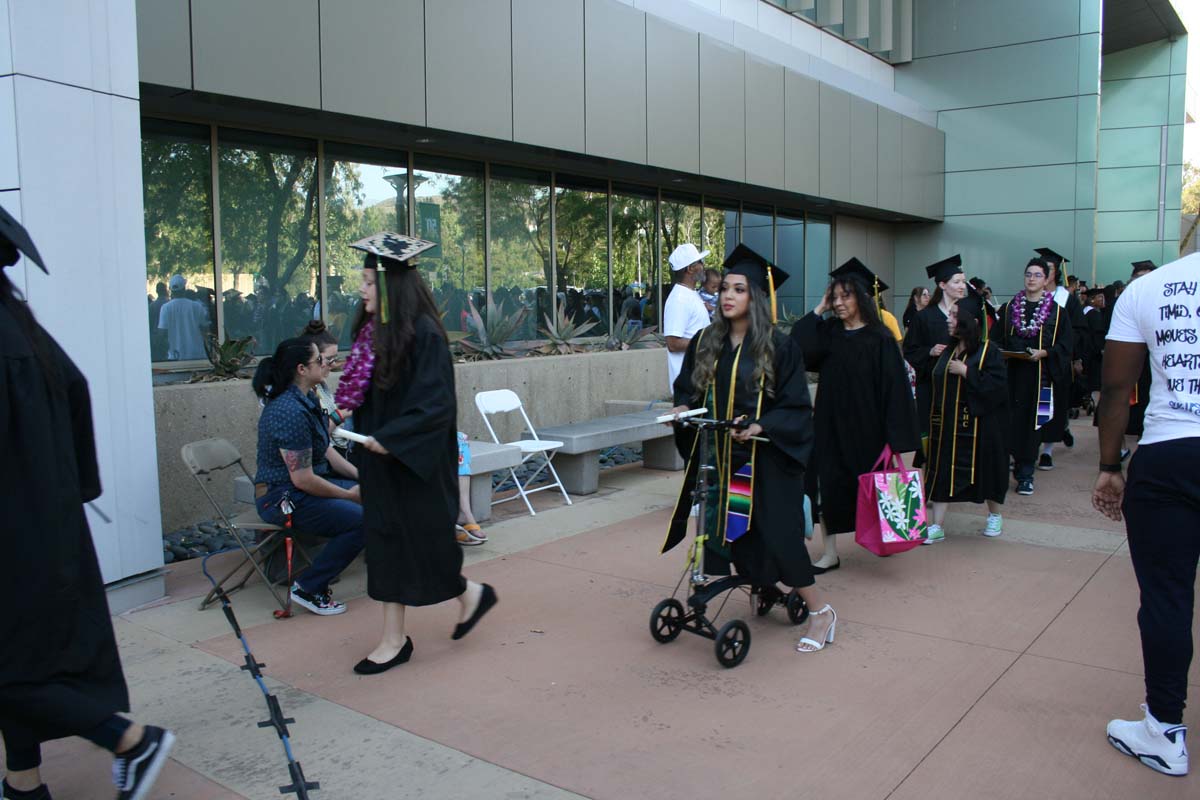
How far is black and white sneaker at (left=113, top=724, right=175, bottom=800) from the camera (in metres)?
3.01

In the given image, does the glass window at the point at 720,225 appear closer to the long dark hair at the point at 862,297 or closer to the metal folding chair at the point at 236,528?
→ the long dark hair at the point at 862,297

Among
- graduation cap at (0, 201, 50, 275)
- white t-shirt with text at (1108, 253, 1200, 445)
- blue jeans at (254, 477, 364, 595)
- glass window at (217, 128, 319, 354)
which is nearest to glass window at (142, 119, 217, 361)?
glass window at (217, 128, 319, 354)

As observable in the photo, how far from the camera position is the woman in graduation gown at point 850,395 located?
18.1 feet

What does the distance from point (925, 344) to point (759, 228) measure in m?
9.98

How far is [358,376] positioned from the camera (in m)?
4.28

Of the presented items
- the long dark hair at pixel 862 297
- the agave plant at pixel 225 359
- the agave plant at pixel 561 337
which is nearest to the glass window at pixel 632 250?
the agave plant at pixel 561 337

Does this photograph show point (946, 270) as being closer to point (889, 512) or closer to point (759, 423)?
point (889, 512)

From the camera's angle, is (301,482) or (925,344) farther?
(925,344)

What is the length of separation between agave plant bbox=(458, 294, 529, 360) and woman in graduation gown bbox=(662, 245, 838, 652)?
18.6ft

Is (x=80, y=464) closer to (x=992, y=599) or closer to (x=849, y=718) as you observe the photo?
(x=849, y=718)

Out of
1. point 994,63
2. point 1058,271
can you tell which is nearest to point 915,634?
point 1058,271

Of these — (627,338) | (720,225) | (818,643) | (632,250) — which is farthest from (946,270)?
(720,225)

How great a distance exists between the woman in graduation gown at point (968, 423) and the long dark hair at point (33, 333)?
5566 mm

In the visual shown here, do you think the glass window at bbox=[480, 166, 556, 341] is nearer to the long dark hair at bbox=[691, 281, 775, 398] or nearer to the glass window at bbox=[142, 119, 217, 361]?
the glass window at bbox=[142, 119, 217, 361]
